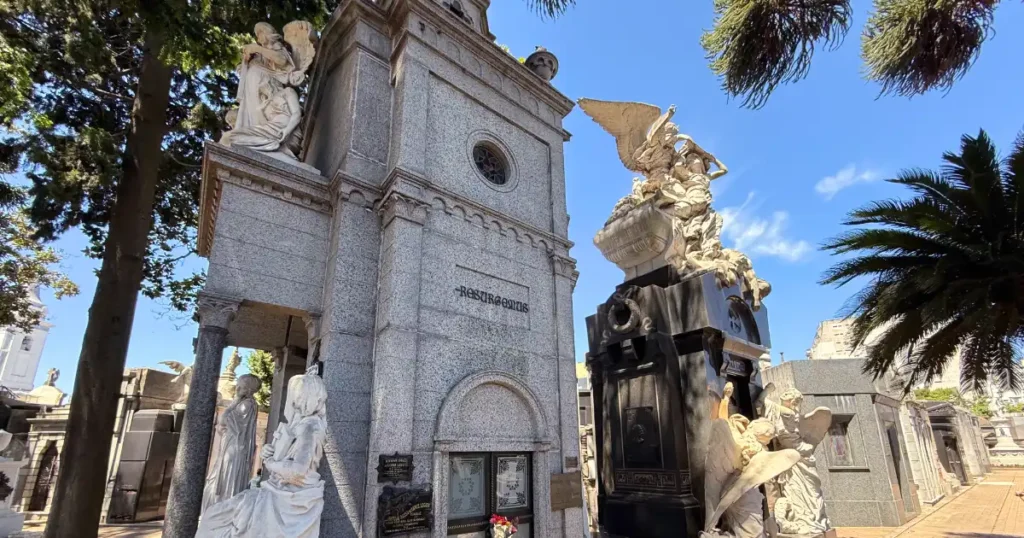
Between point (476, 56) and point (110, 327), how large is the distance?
8203mm

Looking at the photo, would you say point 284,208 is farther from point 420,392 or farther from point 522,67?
point 522,67

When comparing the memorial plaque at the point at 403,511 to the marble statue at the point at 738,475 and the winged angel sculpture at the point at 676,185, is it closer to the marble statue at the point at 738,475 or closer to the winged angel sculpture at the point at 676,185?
the marble statue at the point at 738,475

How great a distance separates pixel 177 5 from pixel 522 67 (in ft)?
19.3

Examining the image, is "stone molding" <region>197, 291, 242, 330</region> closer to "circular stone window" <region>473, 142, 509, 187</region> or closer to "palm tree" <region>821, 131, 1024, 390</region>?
"circular stone window" <region>473, 142, 509, 187</region>

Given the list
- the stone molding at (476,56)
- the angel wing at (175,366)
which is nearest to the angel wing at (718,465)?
the stone molding at (476,56)

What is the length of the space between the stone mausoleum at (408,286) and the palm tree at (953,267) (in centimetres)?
A: 494

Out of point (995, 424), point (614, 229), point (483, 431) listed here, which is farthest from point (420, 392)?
point (995, 424)

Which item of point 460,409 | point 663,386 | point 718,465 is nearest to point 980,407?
point 663,386

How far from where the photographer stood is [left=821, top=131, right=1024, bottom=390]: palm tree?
6.80m

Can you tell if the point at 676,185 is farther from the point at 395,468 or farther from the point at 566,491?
the point at 395,468

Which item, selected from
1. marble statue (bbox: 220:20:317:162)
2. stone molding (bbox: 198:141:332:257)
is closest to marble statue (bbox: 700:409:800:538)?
stone molding (bbox: 198:141:332:257)

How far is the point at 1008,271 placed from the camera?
21.6 ft

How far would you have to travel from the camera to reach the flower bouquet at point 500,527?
664cm

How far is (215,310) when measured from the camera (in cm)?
645
